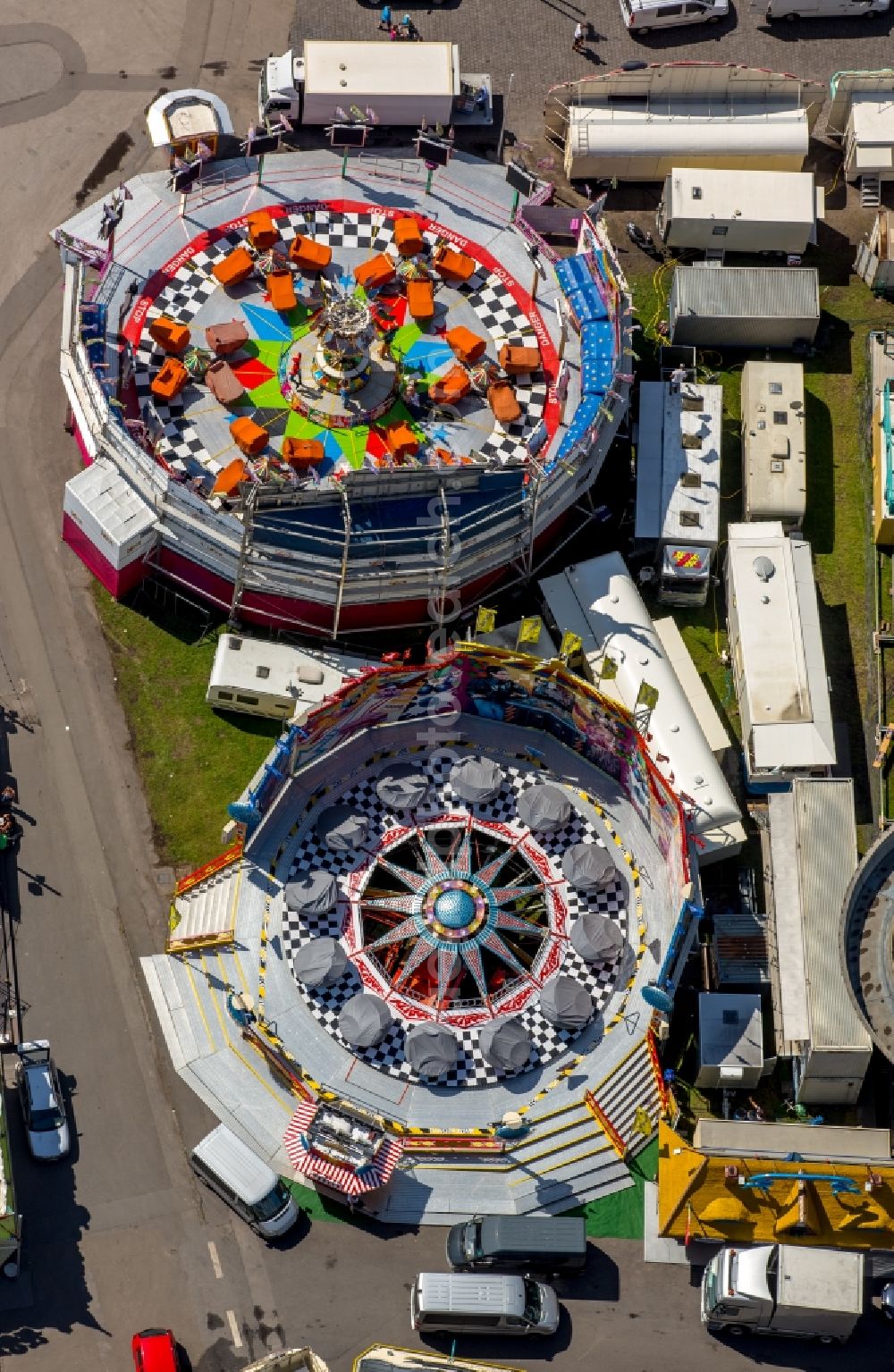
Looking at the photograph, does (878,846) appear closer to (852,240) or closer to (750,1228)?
(750,1228)

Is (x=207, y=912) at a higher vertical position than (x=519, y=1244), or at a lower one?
higher

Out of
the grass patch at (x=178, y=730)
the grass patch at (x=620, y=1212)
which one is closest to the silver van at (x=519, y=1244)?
the grass patch at (x=620, y=1212)

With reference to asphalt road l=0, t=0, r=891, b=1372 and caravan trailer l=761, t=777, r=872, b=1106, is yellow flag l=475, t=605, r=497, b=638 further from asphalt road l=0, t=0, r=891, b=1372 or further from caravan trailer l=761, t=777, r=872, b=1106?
asphalt road l=0, t=0, r=891, b=1372

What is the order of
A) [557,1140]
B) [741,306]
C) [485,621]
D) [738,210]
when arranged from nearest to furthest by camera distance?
[557,1140]
[485,621]
[741,306]
[738,210]

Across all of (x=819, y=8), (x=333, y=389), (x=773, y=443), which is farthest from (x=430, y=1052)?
(x=819, y=8)

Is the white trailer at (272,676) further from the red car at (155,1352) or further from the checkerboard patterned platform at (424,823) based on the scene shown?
the red car at (155,1352)

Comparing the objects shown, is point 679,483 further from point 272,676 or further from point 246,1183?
point 246,1183
